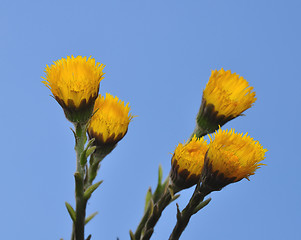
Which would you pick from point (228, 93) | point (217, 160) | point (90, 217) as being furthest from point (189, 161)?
point (90, 217)

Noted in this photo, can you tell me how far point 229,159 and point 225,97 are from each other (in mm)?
345

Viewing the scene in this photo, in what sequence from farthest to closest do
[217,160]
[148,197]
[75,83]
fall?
[148,197], [75,83], [217,160]

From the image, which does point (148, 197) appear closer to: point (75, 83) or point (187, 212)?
point (187, 212)

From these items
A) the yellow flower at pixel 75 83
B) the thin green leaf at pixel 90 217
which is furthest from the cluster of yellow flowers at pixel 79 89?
the thin green leaf at pixel 90 217

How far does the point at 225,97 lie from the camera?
1791 millimetres

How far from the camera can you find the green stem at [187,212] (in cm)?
158

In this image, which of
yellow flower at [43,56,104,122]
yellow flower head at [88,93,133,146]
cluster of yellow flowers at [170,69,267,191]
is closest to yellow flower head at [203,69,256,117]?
cluster of yellow flowers at [170,69,267,191]

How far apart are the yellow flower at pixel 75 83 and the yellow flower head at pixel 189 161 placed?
12.8 inches

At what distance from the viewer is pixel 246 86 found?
1.83 meters

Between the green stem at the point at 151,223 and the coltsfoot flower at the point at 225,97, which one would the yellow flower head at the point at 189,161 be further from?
the coltsfoot flower at the point at 225,97

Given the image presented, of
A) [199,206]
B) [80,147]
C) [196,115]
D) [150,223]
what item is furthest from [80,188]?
[196,115]

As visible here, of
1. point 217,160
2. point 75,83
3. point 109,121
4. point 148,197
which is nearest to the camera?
point 217,160

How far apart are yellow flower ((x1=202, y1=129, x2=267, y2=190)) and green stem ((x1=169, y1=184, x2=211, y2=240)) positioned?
0.05m

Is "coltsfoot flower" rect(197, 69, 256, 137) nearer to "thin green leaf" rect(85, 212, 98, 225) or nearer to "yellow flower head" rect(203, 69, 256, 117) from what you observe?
"yellow flower head" rect(203, 69, 256, 117)
